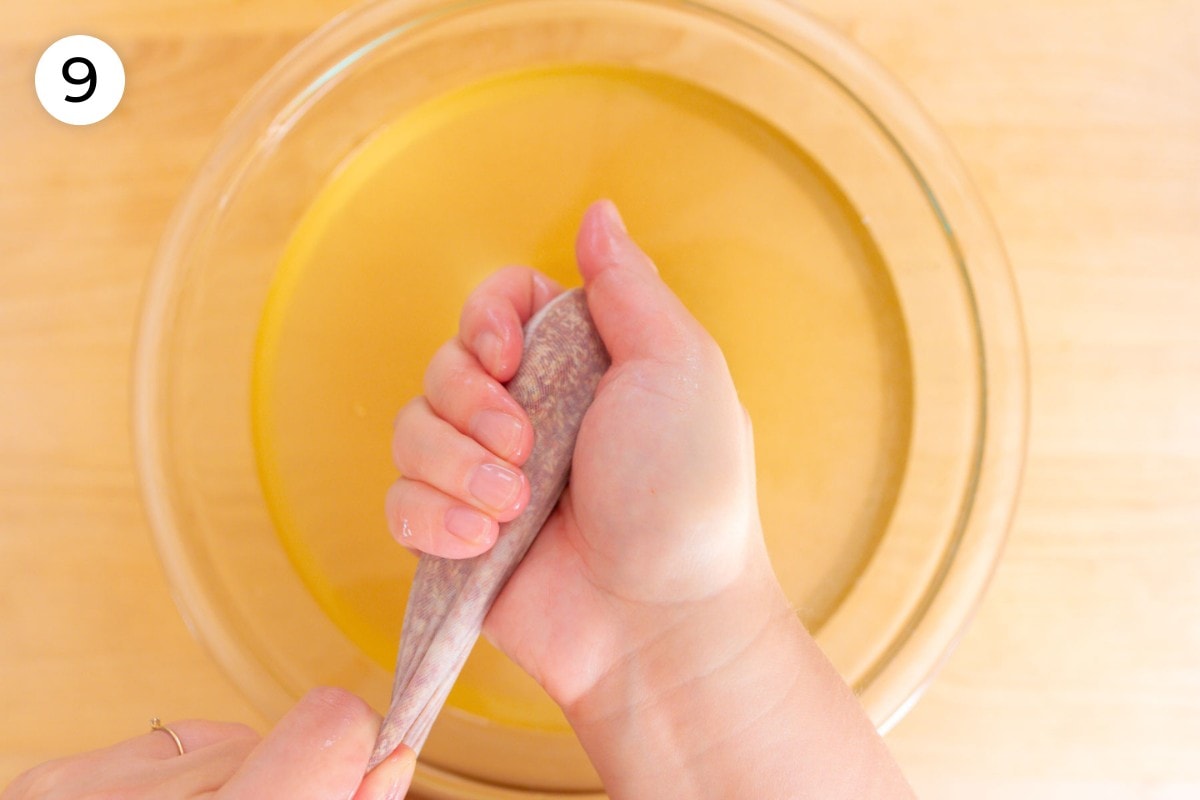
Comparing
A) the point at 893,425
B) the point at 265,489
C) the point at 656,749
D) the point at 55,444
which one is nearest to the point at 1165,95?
the point at 893,425

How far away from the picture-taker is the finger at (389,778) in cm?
32

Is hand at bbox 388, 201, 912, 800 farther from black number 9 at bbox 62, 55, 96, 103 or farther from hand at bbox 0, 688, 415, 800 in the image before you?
black number 9 at bbox 62, 55, 96, 103

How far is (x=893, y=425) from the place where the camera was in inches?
20.3

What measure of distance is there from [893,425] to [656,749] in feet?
0.78

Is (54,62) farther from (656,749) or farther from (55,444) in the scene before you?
(656,749)

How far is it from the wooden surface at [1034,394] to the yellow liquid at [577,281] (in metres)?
0.09

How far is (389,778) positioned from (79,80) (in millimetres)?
478

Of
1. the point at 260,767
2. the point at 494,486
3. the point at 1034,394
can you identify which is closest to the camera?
the point at 260,767

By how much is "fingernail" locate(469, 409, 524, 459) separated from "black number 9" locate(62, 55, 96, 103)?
357 mm

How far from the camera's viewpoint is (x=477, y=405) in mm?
415

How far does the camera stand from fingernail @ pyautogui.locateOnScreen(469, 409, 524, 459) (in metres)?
0.40

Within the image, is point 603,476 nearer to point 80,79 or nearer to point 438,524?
point 438,524

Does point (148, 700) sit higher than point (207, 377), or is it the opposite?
point (207, 377)

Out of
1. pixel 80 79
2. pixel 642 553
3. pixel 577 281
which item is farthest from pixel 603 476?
pixel 80 79
